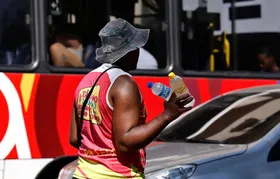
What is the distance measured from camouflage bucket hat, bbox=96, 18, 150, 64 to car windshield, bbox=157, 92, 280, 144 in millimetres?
2512

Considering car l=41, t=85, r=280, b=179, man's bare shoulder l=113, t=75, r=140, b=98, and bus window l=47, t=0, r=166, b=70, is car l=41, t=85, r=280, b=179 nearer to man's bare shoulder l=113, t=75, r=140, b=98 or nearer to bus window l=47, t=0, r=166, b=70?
bus window l=47, t=0, r=166, b=70

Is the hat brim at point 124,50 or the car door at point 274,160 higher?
the hat brim at point 124,50

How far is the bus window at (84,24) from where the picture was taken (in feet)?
26.0

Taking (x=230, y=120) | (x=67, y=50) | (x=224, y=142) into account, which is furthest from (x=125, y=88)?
(x=67, y=50)

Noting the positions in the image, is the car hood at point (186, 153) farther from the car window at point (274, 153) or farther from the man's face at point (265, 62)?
the man's face at point (265, 62)

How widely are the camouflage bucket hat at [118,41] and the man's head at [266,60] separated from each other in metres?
5.08

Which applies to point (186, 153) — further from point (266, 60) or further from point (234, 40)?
point (266, 60)

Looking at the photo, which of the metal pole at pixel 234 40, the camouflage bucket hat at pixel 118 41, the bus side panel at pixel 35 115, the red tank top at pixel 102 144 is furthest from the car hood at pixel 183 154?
the metal pole at pixel 234 40

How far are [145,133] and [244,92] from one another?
3.94 m

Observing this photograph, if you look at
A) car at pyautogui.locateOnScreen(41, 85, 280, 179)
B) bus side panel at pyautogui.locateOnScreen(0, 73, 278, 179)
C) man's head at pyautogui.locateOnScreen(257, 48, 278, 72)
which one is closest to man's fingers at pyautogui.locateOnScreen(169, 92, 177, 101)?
car at pyautogui.locateOnScreen(41, 85, 280, 179)

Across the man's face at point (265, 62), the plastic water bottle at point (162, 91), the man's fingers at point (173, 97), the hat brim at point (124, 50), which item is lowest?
the man's face at point (265, 62)

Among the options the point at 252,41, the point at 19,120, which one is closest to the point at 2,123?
the point at 19,120

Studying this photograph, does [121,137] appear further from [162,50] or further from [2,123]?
[162,50]

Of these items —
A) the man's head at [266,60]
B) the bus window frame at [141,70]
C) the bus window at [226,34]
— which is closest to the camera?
the bus window frame at [141,70]
